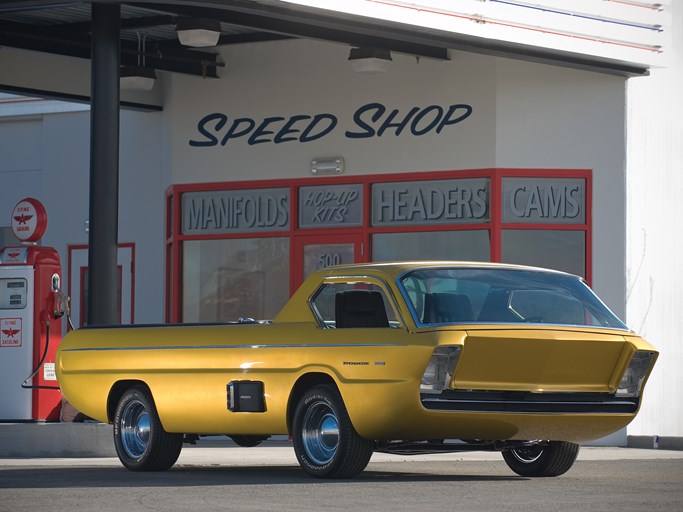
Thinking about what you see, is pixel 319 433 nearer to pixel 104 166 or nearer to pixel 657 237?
pixel 104 166

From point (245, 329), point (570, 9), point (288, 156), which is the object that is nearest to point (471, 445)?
point (245, 329)

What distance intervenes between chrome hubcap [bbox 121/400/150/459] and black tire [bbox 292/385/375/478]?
77.0 inches

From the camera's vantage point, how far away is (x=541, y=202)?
1955cm

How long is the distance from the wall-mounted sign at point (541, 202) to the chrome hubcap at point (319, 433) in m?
8.12

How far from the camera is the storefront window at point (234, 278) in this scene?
2109 cm

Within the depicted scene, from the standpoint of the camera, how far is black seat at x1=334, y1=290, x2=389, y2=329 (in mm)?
11844

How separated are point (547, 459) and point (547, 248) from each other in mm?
7081

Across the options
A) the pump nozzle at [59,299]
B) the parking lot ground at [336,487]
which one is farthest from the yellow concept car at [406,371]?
the pump nozzle at [59,299]

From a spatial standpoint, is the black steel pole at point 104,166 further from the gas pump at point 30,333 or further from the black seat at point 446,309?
the black seat at point 446,309

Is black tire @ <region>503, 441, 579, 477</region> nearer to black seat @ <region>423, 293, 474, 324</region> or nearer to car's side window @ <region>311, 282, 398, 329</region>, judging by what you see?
black seat @ <region>423, 293, 474, 324</region>

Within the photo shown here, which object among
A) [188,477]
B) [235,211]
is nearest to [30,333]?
[188,477]

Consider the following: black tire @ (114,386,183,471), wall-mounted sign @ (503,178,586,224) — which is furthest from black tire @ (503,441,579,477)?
wall-mounted sign @ (503,178,586,224)

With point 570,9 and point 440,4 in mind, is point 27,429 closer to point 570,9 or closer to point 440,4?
point 440,4

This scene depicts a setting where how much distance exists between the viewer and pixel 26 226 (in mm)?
17125
